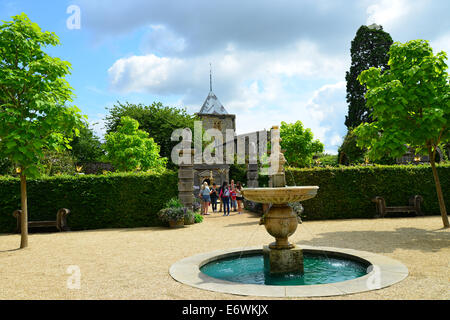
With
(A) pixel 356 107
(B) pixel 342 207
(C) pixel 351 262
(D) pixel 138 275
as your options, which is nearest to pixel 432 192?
(B) pixel 342 207

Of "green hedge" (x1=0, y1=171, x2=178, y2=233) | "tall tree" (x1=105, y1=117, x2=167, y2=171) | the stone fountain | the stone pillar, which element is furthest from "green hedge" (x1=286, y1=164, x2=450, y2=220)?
"tall tree" (x1=105, y1=117, x2=167, y2=171)

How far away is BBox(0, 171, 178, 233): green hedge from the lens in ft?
46.9

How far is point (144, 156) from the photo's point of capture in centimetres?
3197

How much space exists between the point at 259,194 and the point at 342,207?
10498mm

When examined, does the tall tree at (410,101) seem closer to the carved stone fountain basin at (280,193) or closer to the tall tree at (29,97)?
the carved stone fountain basin at (280,193)

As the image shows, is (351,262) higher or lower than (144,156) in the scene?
lower

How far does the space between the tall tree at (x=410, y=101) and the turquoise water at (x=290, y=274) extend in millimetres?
4968

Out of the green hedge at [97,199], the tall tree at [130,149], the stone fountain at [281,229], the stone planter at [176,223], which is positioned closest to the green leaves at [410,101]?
the stone fountain at [281,229]

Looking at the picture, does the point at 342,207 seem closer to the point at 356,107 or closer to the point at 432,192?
the point at 432,192

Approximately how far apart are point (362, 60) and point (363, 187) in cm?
2748

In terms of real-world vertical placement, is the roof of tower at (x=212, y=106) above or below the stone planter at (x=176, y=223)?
above

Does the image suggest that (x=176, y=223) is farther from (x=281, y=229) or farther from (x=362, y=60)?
(x=362, y=60)

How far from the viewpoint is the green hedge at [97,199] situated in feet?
46.9

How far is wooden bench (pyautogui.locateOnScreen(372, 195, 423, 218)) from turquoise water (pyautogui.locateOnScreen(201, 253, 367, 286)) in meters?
8.74
